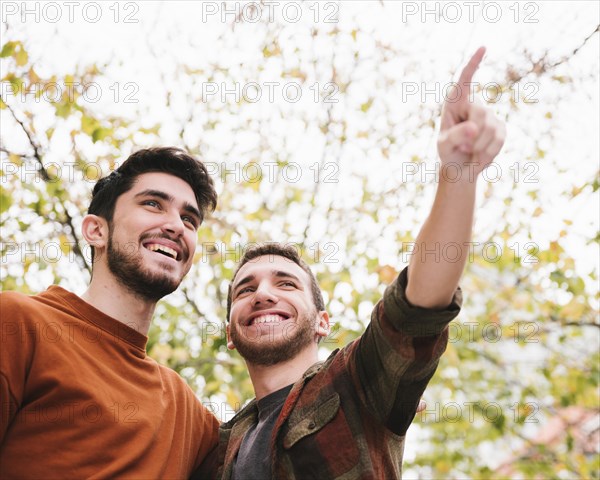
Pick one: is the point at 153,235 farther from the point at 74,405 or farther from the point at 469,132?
the point at 469,132

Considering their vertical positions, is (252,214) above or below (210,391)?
above

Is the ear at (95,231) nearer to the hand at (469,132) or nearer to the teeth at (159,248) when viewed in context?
the teeth at (159,248)

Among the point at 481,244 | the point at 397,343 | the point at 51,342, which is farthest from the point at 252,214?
the point at 397,343

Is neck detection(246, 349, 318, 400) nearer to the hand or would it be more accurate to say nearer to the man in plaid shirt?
the man in plaid shirt

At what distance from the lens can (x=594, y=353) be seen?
291 inches

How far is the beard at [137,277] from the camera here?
Answer: 10.4 ft

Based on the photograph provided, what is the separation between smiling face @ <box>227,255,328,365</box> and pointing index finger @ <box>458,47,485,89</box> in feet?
4.98

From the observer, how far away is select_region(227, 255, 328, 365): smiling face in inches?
120

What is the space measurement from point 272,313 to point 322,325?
0.38 meters

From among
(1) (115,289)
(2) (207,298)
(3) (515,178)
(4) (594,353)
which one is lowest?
(4) (594,353)

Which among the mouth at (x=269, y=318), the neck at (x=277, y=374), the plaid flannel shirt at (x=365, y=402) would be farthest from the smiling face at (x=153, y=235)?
the plaid flannel shirt at (x=365, y=402)

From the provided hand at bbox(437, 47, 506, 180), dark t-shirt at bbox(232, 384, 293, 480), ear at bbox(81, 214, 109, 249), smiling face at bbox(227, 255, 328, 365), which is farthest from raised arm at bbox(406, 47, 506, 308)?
ear at bbox(81, 214, 109, 249)

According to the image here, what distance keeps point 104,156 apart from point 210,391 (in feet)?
7.95

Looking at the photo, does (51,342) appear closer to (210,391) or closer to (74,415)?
(74,415)
